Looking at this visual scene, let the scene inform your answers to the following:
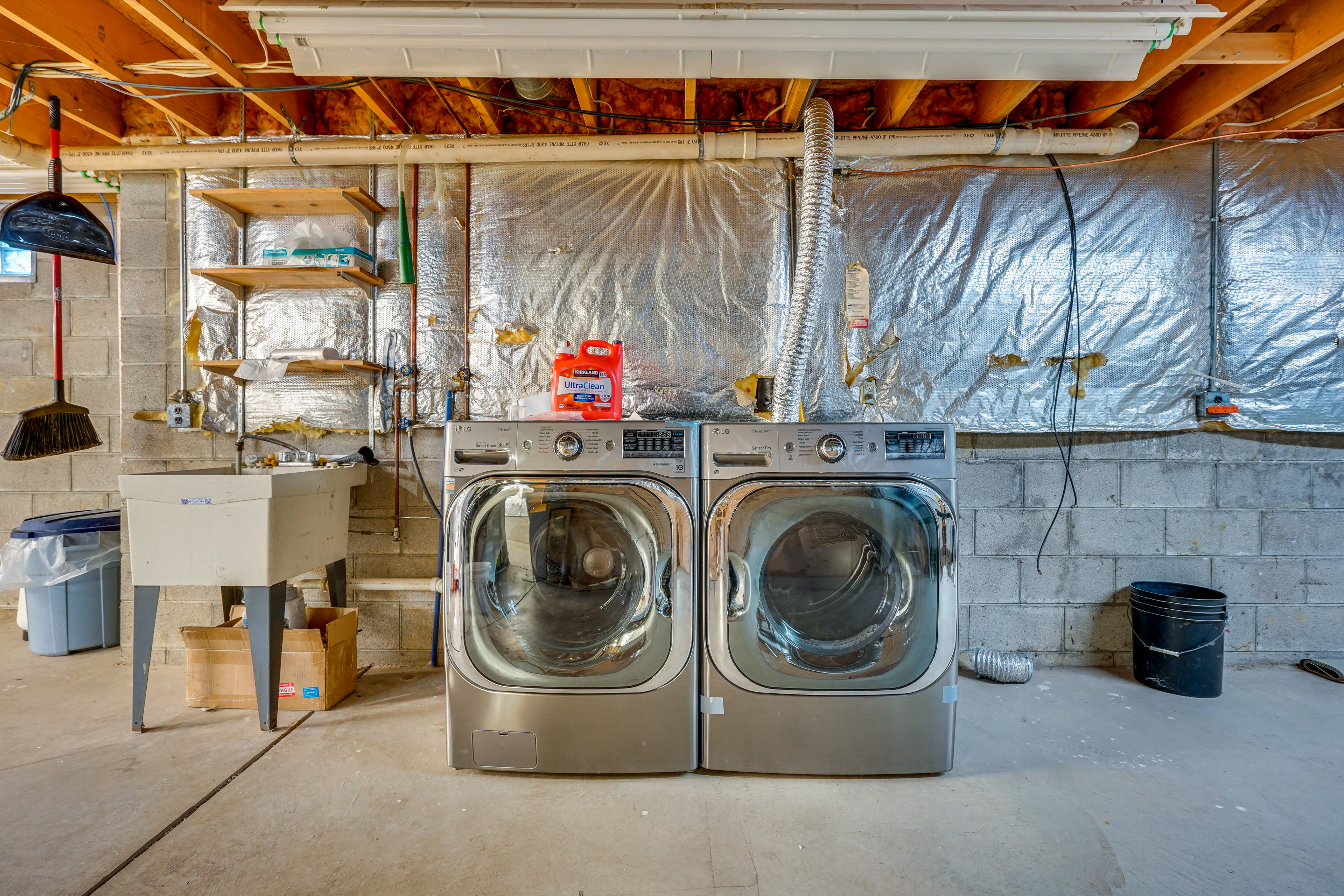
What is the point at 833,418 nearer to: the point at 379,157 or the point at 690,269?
the point at 690,269

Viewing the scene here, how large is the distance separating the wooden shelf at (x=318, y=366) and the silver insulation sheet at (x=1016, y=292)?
186 centimetres

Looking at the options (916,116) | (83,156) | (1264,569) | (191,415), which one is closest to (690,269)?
(916,116)

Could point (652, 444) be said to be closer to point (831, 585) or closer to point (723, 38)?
point (831, 585)

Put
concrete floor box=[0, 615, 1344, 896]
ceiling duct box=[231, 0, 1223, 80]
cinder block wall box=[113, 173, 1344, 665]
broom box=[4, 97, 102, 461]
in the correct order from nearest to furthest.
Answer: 1. concrete floor box=[0, 615, 1344, 896]
2. ceiling duct box=[231, 0, 1223, 80]
3. broom box=[4, 97, 102, 461]
4. cinder block wall box=[113, 173, 1344, 665]

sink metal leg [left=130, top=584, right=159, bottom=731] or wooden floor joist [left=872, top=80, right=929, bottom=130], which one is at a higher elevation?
wooden floor joist [left=872, top=80, right=929, bottom=130]

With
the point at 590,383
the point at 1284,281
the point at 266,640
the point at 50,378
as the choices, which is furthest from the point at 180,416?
the point at 1284,281

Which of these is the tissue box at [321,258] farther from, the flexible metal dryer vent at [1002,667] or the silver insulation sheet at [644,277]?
the flexible metal dryer vent at [1002,667]

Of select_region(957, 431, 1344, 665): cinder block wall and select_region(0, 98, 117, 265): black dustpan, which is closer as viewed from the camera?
select_region(0, 98, 117, 265): black dustpan

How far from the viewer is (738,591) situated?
1733mm

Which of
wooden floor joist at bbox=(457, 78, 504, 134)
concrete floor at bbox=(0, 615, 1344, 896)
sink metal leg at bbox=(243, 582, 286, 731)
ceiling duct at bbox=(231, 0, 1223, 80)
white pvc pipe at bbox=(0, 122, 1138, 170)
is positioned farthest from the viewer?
white pvc pipe at bbox=(0, 122, 1138, 170)

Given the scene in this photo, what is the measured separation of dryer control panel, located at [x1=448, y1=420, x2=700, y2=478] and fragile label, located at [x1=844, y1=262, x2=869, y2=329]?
3.86 feet

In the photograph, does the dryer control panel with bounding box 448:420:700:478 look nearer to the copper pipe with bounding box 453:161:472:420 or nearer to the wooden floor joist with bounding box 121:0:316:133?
the copper pipe with bounding box 453:161:472:420

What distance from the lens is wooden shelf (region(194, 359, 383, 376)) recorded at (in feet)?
7.91

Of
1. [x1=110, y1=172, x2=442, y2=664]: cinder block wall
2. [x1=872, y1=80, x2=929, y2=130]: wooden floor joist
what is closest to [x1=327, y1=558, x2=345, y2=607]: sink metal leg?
[x1=110, y1=172, x2=442, y2=664]: cinder block wall
